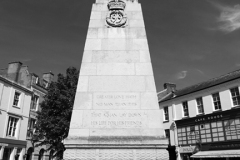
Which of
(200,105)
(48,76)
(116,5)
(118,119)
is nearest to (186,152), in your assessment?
(200,105)

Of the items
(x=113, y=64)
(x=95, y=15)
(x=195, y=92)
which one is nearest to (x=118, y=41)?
(x=113, y=64)

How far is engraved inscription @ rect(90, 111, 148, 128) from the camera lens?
278 inches

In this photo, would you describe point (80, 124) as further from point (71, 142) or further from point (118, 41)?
point (118, 41)

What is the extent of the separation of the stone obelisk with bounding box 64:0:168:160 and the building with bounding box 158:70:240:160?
1918 cm

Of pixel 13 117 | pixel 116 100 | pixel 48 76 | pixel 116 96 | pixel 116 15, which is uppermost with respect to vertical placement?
pixel 48 76

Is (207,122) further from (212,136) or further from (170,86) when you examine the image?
(170,86)

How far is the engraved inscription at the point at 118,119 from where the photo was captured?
706 centimetres

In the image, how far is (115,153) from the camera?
6.55 m

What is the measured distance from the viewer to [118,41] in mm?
→ 8586

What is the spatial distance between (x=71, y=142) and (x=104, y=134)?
110cm

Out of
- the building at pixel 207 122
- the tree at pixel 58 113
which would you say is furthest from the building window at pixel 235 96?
the tree at pixel 58 113

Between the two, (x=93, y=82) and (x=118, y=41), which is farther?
(x=118, y=41)

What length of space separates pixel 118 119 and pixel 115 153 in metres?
1.14

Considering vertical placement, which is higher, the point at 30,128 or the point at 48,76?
the point at 48,76
